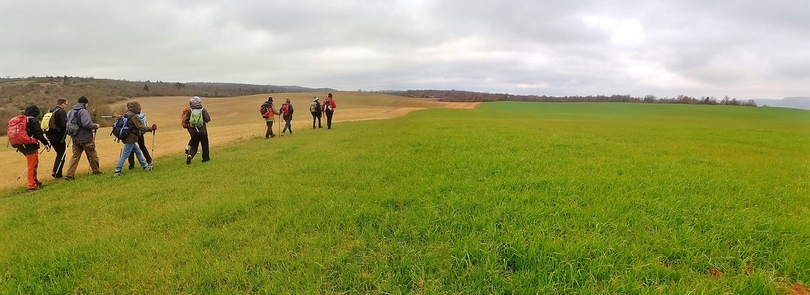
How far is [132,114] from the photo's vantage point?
9.15 m

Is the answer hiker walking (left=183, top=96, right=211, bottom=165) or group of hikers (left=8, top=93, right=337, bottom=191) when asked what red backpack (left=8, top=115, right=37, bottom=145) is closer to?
group of hikers (left=8, top=93, right=337, bottom=191)

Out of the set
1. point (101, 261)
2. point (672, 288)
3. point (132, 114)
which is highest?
point (132, 114)

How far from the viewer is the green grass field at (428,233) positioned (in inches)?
128

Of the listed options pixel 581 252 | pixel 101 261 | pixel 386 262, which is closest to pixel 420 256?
pixel 386 262

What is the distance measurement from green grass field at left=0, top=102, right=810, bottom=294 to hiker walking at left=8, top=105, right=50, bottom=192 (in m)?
0.91

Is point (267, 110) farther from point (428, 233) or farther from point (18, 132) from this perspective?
point (428, 233)

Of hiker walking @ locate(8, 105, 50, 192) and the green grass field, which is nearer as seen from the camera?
the green grass field

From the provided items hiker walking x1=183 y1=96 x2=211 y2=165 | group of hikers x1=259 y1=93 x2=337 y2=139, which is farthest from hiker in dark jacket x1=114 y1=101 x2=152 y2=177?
group of hikers x1=259 y1=93 x2=337 y2=139

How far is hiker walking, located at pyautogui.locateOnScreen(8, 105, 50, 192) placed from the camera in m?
7.87

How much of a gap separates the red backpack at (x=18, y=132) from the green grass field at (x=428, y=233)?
1.28 m

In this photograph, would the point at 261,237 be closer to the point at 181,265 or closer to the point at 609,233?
the point at 181,265

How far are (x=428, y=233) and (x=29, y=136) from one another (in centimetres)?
971

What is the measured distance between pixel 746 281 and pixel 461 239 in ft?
8.08

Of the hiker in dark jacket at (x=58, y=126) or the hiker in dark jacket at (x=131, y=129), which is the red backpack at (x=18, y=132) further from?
the hiker in dark jacket at (x=131, y=129)
